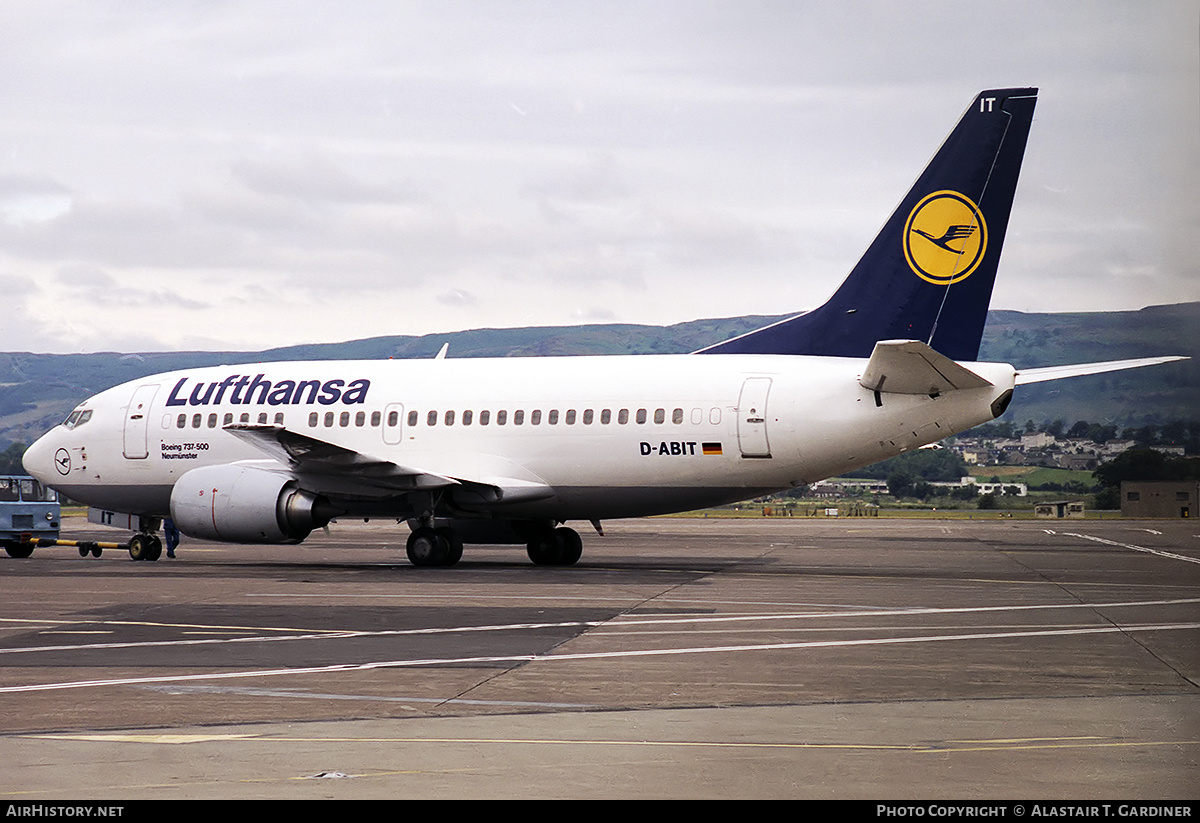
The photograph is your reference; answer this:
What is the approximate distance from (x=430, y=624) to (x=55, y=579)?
11.7m

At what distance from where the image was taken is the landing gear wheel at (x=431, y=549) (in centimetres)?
2919

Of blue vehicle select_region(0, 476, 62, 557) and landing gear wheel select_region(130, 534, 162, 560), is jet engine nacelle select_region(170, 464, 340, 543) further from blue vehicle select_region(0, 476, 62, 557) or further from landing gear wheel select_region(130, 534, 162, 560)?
blue vehicle select_region(0, 476, 62, 557)

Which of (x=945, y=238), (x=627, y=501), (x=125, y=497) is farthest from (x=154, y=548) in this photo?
(x=945, y=238)

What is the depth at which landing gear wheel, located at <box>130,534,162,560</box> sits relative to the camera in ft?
109

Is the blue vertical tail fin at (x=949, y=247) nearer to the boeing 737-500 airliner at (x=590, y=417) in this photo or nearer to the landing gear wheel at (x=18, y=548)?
the boeing 737-500 airliner at (x=590, y=417)

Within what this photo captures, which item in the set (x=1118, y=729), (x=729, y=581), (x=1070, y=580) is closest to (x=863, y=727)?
(x=1118, y=729)

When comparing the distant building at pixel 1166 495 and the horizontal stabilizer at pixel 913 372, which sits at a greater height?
the horizontal stabilizer at pixel 913 372

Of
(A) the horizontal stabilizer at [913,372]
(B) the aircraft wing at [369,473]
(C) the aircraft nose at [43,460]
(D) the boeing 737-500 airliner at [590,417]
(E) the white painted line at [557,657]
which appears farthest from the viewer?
(C) the aircraft nose at [43,460]

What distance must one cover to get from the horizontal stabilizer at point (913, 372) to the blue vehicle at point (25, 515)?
72.4 ft

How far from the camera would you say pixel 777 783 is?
770 cm

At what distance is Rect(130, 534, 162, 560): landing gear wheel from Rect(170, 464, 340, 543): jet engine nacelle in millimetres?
4456

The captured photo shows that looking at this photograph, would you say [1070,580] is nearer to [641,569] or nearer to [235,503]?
[641,569]

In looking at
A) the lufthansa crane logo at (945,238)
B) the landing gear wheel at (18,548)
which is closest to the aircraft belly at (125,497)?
the landing gear wheel at (18,548)

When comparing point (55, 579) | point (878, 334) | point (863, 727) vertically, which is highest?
point (878, 334)
